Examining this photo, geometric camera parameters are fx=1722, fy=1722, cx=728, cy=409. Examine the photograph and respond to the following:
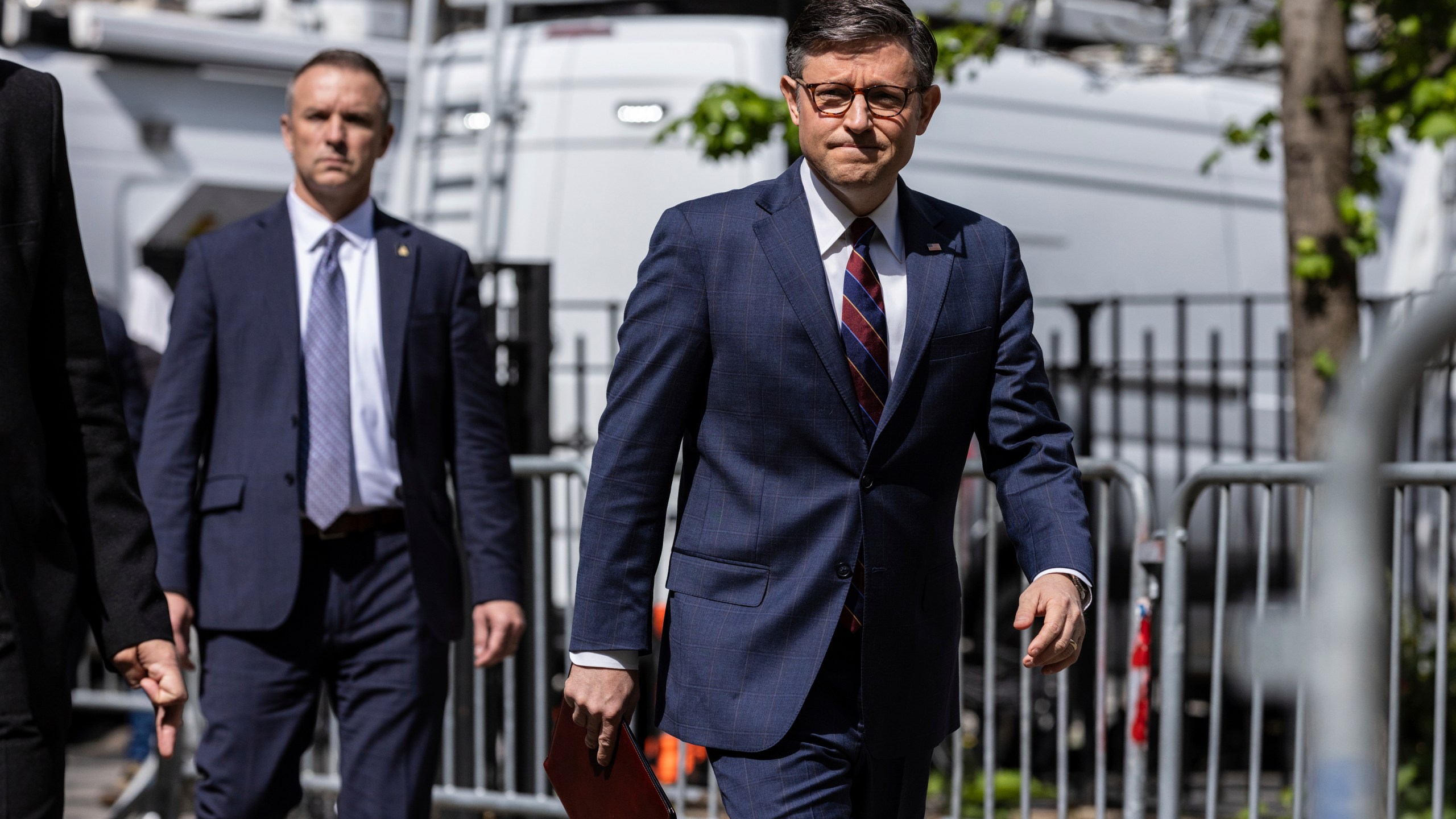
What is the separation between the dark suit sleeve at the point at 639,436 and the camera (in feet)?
9.10

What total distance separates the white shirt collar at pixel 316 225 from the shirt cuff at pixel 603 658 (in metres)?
1.44

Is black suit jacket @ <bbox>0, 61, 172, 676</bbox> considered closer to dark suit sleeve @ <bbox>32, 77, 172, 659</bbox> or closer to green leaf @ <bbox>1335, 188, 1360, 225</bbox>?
dark suit sleeve @ <bbox>32, 77, 172, 659</bbox>

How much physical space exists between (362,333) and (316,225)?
28cm

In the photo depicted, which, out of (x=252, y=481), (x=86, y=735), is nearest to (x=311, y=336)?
(x=252, y=481)

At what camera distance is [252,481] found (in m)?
3.66

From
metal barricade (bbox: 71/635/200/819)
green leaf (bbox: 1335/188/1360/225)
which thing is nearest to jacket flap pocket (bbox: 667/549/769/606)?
metal barricade (bbox: 71/635/200/819)

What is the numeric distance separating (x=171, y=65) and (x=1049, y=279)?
5219 millimetres

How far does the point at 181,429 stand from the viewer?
3693 mm

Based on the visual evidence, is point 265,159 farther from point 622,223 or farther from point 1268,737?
point 1268,737

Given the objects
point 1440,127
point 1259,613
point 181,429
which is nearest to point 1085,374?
point 1440,127

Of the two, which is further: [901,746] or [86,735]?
[86,735]

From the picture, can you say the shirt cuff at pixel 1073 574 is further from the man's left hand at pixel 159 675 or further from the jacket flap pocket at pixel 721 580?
the man's left hand at pixel 159 675

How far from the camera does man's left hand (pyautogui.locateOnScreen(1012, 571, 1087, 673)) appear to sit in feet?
8.73

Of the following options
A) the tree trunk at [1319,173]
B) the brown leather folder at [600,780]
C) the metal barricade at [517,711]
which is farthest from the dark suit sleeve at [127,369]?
the tree trunk at [1319,173]
